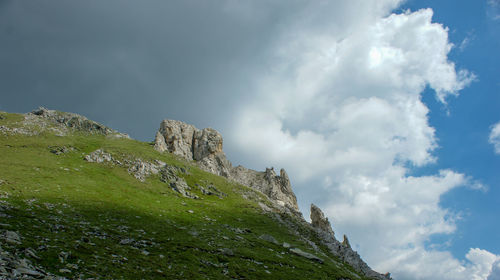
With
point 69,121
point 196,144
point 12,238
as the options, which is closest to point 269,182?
point 196,144

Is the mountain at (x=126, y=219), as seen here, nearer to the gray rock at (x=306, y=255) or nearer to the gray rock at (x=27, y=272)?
the gray rock at (x=27, y=272)

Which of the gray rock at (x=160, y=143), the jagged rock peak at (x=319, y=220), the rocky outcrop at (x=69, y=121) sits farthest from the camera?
the gray rock at (x=160, y=143)

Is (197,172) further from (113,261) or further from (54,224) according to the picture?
(113,261)

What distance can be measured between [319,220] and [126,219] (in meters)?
81.4

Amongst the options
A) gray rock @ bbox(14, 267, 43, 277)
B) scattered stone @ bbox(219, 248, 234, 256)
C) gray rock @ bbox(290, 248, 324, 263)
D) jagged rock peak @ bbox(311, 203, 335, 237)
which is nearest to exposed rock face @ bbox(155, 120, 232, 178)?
jagged rock peak @ bbox(311, 203, 335, 237)

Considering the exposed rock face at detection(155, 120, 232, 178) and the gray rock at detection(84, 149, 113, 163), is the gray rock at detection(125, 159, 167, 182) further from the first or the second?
the exposed rock face at detection(155, 120, 232, 178)

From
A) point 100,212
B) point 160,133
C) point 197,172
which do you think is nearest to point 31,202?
point 100,212

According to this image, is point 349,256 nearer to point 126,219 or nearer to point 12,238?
point 126,219

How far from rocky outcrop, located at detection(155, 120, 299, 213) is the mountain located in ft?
38.7

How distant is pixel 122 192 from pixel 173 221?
20175mm

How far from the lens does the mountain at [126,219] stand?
2252 centimetres

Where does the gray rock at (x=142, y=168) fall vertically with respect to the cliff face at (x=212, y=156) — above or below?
below

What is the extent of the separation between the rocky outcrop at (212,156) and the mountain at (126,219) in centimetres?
1179

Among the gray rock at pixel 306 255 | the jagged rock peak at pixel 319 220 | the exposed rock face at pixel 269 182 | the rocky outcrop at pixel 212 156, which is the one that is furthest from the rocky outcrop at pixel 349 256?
the exposed rock face at pixel 269 182
